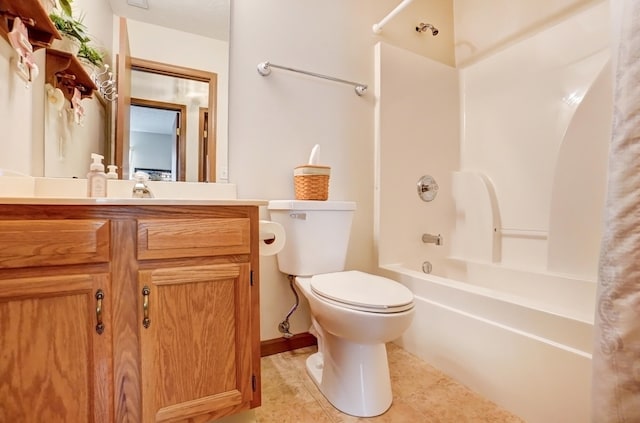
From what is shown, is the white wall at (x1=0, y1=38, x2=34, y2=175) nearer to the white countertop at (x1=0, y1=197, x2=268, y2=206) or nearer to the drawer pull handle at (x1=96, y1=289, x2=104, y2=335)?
the white countertop at (x1=0, y1=197, x2=268, y2=206)

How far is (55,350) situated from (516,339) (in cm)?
146

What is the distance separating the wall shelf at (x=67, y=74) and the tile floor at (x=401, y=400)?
146 cm

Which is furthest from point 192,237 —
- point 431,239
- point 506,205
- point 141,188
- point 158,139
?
point 506,205

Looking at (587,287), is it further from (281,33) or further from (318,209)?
(281,33)

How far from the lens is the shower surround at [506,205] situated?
3.74 ft

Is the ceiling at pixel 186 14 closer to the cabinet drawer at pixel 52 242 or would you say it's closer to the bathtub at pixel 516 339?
the cabinet drawer at pixel 52 242

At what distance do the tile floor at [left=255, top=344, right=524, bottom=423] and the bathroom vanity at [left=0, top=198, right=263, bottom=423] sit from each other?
25cm

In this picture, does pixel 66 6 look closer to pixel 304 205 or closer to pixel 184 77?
pixel 184 77

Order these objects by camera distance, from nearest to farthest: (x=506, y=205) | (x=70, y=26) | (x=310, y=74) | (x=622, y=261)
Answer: (x=622, y=261) < (x=70, y=26) < (x=310, y=74) < (x=506, y=205)

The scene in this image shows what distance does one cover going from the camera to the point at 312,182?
1.55 metres

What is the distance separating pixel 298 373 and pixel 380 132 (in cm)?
142

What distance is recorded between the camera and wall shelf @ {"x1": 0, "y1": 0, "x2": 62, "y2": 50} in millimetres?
897

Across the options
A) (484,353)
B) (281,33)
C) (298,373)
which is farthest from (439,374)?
(281,33)

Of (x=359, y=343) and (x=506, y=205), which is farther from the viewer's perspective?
(x=506, y=205)
